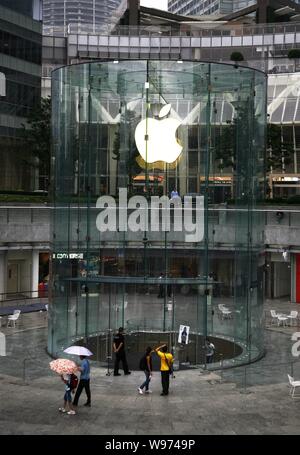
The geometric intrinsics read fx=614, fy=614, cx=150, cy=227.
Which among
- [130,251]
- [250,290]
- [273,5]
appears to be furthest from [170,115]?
[273,5]

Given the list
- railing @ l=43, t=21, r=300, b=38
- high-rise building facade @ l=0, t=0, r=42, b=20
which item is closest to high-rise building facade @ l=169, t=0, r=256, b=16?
railing @ l=43, t=21, r=300, b=38

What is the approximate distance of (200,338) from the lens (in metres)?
22.9

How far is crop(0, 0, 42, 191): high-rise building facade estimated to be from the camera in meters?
60.0

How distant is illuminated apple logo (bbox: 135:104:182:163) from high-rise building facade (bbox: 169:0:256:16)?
112m

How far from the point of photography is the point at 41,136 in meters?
52.6

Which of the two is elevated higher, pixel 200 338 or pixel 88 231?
pixel 88 231

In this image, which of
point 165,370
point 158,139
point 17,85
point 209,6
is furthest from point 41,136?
point 209,6

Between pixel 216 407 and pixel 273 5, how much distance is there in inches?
3287

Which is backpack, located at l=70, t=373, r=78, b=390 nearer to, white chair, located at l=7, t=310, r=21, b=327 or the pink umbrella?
the pink umbrella

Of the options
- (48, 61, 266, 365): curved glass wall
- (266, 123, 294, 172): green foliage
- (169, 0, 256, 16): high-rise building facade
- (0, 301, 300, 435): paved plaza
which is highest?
(169, 0, 256, 16): high-rise building facade

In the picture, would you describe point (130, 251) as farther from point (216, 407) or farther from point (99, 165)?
point (216, 407)

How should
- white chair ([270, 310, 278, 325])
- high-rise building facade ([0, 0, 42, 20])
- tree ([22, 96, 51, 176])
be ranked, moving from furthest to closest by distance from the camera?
1. high-rise building facade ([0, 0, 42, 20])
2. tree ([22, 96, 51, 176])
3. white chair ([270, 310, 278, 325])

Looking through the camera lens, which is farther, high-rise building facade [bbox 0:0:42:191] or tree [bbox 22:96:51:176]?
high-rise building facade [bbox 0:0:42:191]

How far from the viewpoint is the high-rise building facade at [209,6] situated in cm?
13250
